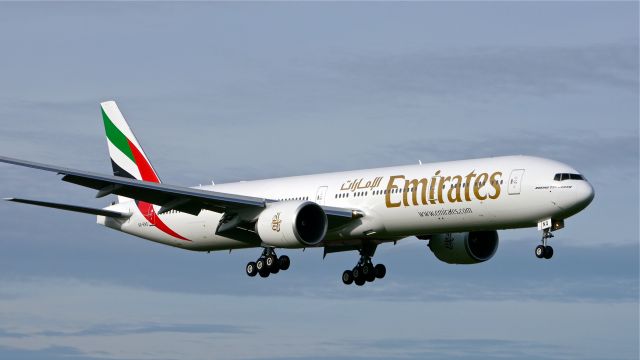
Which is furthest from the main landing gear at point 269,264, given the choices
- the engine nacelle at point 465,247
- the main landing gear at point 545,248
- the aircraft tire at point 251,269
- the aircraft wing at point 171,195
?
the main landing gear at point 545,248

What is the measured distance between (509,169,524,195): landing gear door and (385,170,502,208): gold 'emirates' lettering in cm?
50

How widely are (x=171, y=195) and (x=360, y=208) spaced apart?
798 centimetres

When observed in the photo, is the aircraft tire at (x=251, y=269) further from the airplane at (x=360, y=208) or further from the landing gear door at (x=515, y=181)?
the landing gear door at (x=515, y=181)

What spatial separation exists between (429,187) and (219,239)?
11637 millimetres

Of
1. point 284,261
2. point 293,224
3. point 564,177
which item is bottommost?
point 284,261

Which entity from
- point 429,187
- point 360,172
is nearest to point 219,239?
point 360,172

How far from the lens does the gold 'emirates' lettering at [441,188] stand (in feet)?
180

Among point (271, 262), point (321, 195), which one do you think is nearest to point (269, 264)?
point (271, 262)

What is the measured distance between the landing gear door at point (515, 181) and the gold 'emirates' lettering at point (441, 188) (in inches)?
19.5

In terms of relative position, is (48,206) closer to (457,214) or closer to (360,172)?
(360,172)

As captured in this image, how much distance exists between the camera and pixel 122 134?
234ft

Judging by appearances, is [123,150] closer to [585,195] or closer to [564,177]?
[564,177]

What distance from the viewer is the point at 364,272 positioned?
63438 mm

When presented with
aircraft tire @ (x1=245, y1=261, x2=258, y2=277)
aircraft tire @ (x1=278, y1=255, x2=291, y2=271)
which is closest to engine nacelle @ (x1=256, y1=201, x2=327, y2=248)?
aircraft tire @ (x1=278, y1=255, x2=291, y2=271)
